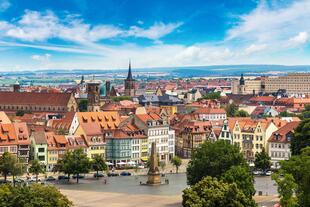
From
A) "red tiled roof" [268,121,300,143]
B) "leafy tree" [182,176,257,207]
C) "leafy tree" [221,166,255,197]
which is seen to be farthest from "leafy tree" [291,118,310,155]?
"leafy tree" [182,176,257,207]

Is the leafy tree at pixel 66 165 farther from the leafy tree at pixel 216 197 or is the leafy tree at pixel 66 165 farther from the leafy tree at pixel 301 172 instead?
the leafy tree at pixel 216 197

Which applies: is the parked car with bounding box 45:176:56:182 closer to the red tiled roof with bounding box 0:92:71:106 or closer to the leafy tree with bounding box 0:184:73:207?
the leafy tree with bounding box 0:184:73:207

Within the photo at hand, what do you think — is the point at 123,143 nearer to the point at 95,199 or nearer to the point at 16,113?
the point at 95,199

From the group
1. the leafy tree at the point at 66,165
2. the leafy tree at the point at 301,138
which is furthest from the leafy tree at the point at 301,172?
the leafy tree at the point at 66,165

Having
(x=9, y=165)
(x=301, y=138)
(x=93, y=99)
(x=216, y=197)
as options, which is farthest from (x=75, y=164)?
(x=93, y=99)

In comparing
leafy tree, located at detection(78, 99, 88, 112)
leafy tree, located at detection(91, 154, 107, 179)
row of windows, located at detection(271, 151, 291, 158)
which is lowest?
leafy tree, located at detection(91, 154, 107, 179)

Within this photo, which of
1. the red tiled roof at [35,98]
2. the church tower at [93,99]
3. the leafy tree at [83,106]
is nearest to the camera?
the church tower at [93,99]
